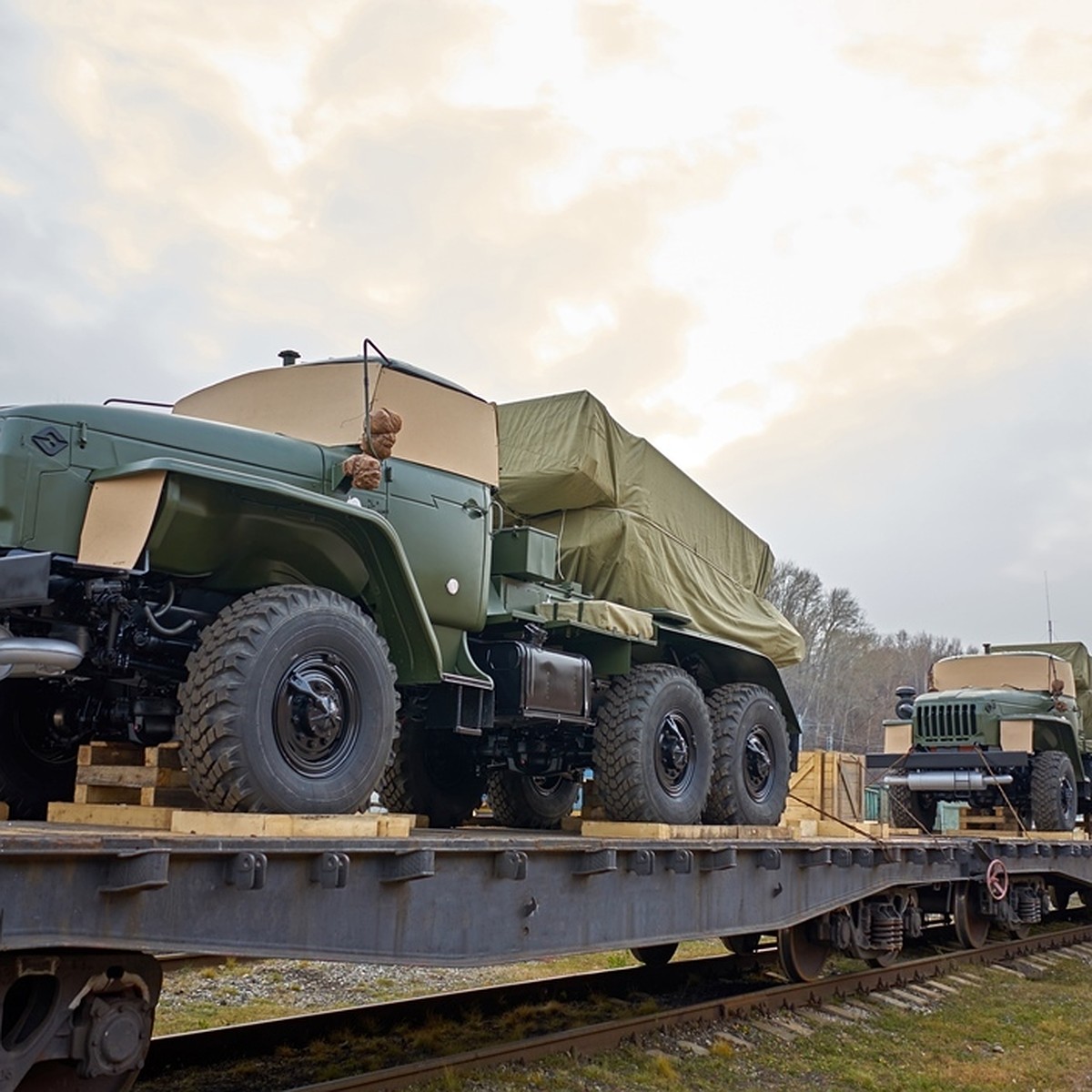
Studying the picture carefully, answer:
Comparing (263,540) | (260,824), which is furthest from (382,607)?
(260,824)

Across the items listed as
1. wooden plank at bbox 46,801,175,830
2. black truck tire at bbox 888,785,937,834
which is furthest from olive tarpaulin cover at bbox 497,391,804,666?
black truck tire at bbox 888,785,937,834

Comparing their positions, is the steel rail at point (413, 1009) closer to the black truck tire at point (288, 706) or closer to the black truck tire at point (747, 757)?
the black truck tire at point (747, 757)

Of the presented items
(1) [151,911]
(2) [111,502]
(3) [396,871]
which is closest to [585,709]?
(3) [396,871]

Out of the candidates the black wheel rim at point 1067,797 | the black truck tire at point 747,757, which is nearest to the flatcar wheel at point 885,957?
the black truck tire at point 747,757

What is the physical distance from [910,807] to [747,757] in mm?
6521

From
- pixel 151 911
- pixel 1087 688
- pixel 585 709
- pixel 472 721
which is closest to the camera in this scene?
pixel 151 911

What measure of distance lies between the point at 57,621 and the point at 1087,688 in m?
16.3

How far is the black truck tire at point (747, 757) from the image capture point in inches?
333

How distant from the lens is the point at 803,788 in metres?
11.8

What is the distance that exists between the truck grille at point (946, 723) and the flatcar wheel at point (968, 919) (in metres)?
3.42

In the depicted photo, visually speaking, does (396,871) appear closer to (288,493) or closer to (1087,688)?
(288,493)

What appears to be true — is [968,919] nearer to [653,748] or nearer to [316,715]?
[653,748]

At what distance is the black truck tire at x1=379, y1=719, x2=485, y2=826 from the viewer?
8.24 m

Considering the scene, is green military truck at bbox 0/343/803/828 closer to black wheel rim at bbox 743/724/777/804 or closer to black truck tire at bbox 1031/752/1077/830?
black wheel rim at bbox 743/724/777/804
